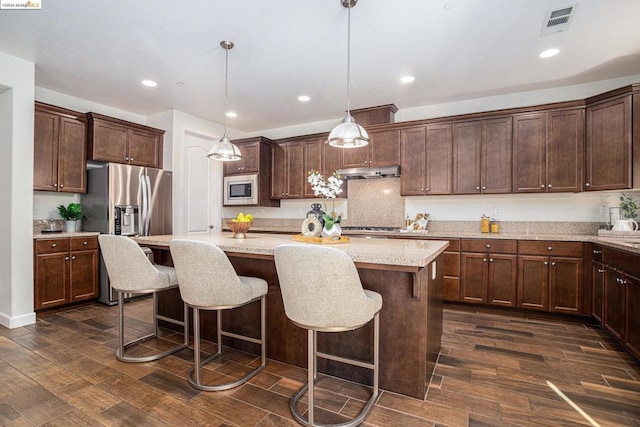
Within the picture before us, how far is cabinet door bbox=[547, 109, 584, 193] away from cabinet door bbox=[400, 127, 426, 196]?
141cm

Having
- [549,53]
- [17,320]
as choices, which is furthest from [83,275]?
[549,53]

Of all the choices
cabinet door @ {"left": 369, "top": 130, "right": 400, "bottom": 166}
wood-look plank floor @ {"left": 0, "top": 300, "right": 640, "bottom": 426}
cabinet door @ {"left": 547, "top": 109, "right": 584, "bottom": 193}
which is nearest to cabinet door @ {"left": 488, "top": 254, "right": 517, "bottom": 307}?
wood-look plank floor @ {"left": 0, "top": 300, "right": 640, "bottom": 426}

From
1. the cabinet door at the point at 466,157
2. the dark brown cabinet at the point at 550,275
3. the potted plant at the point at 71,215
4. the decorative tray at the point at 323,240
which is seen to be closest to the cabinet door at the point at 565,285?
the dark brown cabinet at the point at 550,275

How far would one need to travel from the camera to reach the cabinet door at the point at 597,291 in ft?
10.1

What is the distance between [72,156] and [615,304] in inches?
234

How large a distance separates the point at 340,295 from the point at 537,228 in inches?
140

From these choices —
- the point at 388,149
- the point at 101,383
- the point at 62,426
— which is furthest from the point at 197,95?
the point at 62,426

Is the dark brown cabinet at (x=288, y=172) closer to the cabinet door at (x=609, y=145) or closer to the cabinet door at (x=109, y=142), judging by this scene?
the cabinet door at (x=109, y=142)

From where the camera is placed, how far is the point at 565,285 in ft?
11.3

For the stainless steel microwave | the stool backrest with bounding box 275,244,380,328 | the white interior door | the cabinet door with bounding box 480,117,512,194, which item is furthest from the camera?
the stainless steel microwave

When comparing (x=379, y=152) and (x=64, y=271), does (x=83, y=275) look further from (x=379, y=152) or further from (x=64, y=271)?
(x=379, y=152)

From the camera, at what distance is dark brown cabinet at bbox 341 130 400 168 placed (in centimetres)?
451

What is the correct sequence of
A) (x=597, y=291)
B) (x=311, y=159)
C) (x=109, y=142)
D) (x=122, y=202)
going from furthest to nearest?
(x=311, y=159) < (x=109, y=142) < (x=122, y=202) < (x=597, y=291)

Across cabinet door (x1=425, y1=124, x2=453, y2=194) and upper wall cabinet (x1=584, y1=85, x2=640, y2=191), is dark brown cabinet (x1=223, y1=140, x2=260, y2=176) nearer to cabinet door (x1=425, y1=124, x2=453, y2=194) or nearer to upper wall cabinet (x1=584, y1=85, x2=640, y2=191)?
cabinet door (x1=425, y1=124, x2=453, y2=194)
